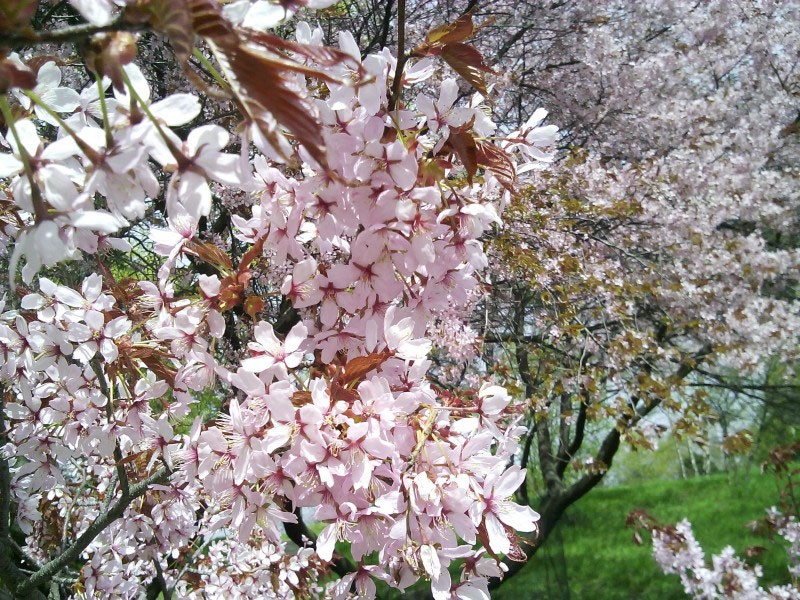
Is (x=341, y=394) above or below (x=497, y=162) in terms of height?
below

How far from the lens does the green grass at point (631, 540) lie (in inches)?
251

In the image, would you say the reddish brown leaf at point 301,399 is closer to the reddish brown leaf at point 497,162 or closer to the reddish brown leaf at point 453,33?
the reddish brown leaf at point 497,162

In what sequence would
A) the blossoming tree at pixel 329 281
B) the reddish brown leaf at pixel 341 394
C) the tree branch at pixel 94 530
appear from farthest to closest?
the tree branch at pixel 94 530, the reddish brown leaf at pixel 341 394, the blossoming tree at pixel 329 281

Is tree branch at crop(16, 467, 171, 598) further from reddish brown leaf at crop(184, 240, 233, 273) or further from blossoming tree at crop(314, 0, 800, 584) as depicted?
blossoming tree at crop(314, 0, 800, 584)

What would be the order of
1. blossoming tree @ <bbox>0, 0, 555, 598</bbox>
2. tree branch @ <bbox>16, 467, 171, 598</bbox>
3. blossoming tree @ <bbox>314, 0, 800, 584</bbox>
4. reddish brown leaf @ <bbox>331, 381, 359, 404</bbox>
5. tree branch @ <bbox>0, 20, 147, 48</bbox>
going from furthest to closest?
1. blossoming tree @ <bbox>314, 0, 800, 584</bbox>
2. tree branch @ <bbox>16, 467, 171, 598</bbox>
3. reddish brown leaf @ <bbox>331, 381, 359, 404</bbox>
4. blossoming tree @ <bbox>0, 0, 555, 598</bbox>
5. tree branch @ <bbox>0, 20, 147, 48</bbox>

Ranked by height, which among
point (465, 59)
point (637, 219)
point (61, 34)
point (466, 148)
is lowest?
point (61, 34)

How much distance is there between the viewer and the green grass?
6.37m

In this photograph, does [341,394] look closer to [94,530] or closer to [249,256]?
[249,256]

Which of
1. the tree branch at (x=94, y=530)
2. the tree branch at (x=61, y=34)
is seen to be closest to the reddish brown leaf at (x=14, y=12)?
the tree branch at (x=61, y=34)

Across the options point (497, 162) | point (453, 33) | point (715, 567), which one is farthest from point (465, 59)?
point (715, 567)

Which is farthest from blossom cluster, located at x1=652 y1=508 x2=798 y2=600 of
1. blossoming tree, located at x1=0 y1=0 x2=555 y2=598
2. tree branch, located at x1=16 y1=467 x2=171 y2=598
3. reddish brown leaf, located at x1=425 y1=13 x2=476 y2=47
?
reddish brown leaf, located at x1=425 y1=13 x2=476 y2=47

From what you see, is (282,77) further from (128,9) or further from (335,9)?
(335,9)

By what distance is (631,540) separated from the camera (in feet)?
26.0

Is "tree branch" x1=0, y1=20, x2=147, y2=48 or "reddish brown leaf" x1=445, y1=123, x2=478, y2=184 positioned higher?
"reddish brown leaf" x1=445, y1=123, x2=478, y2=184
